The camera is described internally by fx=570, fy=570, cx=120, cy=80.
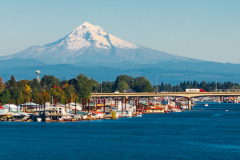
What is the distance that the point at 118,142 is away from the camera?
322 ft

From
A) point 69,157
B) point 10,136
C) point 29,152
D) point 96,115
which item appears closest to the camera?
point 69,157

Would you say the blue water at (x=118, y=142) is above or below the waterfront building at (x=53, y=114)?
below

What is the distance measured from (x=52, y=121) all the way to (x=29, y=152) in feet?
210

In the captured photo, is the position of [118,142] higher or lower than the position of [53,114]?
lower

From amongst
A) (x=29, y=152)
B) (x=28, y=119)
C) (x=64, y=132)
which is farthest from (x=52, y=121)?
(x=29, y=152)

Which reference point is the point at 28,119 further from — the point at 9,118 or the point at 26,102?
the point at 26,102

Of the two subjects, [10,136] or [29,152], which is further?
[10,136]

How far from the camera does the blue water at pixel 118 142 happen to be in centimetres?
8179

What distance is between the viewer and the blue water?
81.8 metres

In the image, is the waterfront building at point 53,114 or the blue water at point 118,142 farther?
the waterfront building at point 53,114

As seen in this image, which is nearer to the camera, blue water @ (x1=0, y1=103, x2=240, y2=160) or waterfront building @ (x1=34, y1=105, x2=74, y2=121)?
blue water @ (x1=0, y1=103, x2=240, y2=160)

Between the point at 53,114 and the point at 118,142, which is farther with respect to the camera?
the point at 53,114

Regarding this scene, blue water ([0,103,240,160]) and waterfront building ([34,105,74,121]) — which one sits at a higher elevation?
waterfront building ([34,105,74,121])

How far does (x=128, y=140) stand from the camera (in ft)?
333
